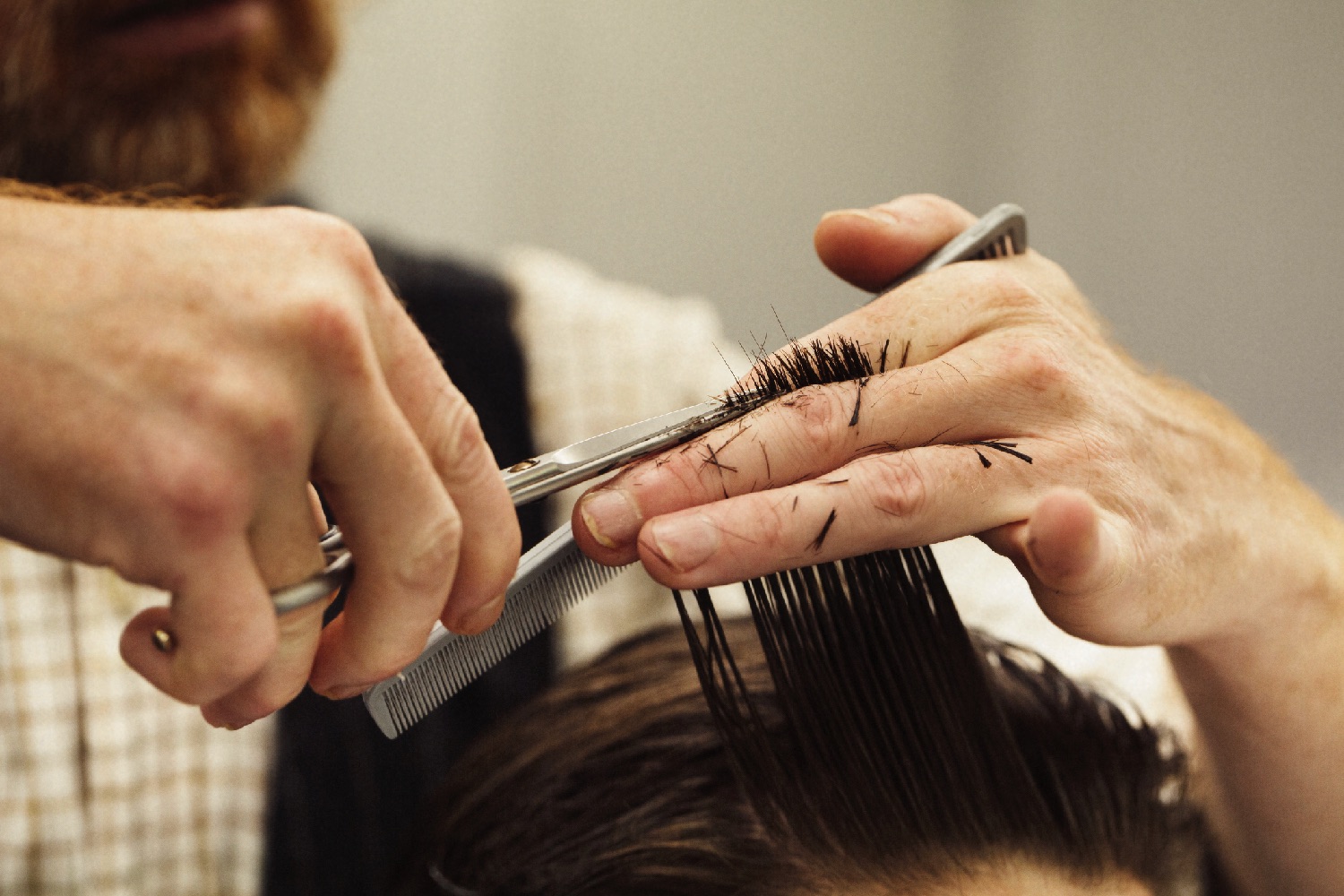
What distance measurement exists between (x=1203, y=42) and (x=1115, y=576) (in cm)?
166

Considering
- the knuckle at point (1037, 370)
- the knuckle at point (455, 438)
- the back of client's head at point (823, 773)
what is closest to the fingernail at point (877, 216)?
the knuckle at point (1037, 370)

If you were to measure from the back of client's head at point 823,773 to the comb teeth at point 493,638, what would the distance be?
0.08m

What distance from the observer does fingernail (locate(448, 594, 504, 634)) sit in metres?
0.52

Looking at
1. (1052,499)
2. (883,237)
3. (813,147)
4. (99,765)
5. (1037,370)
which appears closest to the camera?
(1052,499)

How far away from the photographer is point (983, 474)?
576 millimetres

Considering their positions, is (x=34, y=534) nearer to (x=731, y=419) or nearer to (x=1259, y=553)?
(x=731, y=419)

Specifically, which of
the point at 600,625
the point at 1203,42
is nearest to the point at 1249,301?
A: the point at 1203,42

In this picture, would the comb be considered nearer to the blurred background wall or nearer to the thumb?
the thumb

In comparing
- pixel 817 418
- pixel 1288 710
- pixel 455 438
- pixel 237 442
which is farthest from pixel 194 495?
pixel 1288 710

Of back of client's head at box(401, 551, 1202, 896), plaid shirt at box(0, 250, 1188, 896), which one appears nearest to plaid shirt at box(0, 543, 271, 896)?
plaid shirt at box(0, 250, 1188, 896)

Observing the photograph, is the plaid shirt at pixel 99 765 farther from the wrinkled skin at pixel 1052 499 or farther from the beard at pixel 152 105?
the wrinkled skin at pixel 1052 499

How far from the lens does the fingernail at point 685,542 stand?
0.51m

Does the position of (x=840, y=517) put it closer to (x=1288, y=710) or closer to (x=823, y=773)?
(x=823, y=773)

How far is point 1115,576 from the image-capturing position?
57 cm
